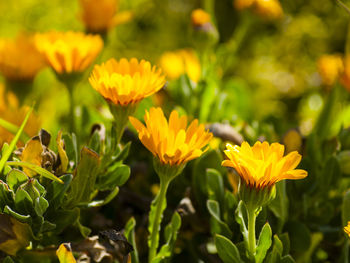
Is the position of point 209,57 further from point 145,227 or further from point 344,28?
point 344,28

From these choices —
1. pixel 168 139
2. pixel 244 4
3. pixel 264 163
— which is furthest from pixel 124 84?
pixel 244 4

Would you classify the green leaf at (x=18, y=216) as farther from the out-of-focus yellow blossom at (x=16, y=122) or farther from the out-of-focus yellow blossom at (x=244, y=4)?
the out-of-focus yellow blossom at (x=244, y=4)

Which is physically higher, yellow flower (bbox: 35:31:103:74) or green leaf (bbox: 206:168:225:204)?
yellow flower (bbox: 35:31:103:74)

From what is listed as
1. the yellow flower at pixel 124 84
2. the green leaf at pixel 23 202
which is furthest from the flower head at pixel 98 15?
the green leaf at pixel 23 202

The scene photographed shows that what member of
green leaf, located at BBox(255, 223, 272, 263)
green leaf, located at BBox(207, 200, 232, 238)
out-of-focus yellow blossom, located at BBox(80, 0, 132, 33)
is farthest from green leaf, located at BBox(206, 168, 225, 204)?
out-of-focus yellow blossom, located at BBox(80, 0, 132, 33)

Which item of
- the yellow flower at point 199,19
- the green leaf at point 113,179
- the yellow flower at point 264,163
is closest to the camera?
the yellow flower at point 264,163

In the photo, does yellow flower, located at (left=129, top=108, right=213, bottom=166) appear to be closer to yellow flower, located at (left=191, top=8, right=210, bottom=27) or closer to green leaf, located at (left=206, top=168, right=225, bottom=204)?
green leaf, located at (left=206, top=168, right=225, bottom=204)

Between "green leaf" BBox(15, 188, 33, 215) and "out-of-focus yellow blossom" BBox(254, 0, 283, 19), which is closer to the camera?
"green leaf" BBox(15, 188, 33, 215)
